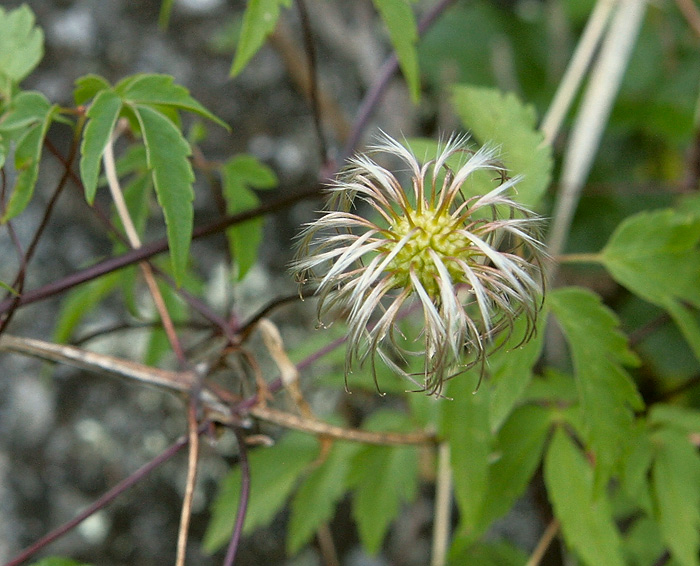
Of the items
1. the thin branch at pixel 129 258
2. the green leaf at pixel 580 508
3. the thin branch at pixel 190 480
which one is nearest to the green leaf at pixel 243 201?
the thin branch at pixel 129 258

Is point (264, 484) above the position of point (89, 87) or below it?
below

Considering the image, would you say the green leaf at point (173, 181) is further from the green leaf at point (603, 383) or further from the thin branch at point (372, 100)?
the green leaf at point (603, 383)

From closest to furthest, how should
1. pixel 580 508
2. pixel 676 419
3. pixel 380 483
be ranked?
pixel 580 508 < pixel 676 419 < pixel 380 483

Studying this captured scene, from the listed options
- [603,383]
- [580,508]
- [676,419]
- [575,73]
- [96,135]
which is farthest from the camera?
[575,73]

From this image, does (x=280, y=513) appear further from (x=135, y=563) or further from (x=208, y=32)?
(x=208, y=32)

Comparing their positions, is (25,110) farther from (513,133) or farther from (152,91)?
(513,133)

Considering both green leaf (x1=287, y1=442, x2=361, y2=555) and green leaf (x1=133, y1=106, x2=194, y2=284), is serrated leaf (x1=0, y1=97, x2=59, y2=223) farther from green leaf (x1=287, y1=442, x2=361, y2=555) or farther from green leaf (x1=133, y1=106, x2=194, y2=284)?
green leaf (x1=287, y1=442, x2=361, y2=555)

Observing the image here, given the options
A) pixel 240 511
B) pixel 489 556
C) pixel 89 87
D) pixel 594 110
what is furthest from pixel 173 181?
pixel 594 110

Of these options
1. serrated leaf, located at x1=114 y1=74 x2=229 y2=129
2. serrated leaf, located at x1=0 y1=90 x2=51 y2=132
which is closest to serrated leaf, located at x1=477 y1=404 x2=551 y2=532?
serrated leaf, located at x1=114 y1=74 x2=229 y2=129
